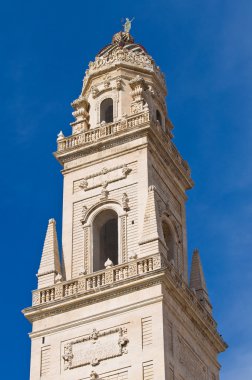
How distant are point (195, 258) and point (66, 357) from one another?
8941mm

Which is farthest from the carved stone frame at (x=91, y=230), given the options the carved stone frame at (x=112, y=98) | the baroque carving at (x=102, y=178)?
the carved stone frame at (x=112, y=98)

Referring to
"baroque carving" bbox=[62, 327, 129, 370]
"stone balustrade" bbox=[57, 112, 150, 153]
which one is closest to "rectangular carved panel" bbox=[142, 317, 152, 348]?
"baroque carving" bbox=[62, 327, 129, 370]

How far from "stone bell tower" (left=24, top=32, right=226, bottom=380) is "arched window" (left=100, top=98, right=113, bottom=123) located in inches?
2.2

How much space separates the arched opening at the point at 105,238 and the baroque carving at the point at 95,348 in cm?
397

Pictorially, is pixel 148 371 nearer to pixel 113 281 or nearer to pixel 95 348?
pixel 95 348

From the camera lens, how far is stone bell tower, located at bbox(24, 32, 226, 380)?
4872cm

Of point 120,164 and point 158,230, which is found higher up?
point 120,164

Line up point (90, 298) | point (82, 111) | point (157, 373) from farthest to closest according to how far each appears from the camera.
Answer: point (82, 111), point (90, 298), point (157, 373)

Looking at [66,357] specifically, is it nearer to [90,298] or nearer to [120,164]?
[90,298]

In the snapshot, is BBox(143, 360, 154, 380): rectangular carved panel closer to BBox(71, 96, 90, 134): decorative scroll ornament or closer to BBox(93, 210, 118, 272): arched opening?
BBox(93, 210, 118, 272): arched opening

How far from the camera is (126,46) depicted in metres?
61.8

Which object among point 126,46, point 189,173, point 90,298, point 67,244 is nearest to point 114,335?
point 90,298

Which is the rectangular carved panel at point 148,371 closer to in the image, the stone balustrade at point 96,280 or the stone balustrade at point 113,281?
the stone balustrade at point 113,281

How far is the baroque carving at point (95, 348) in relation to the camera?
4850 cm
